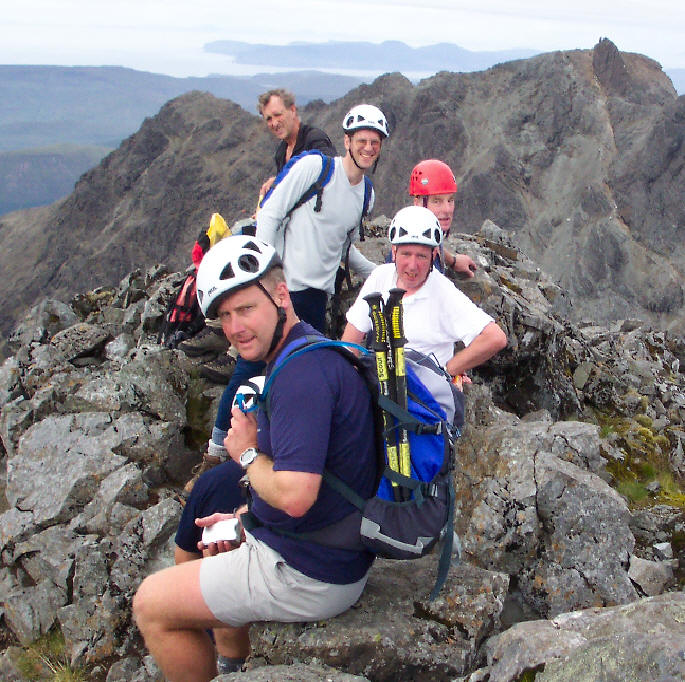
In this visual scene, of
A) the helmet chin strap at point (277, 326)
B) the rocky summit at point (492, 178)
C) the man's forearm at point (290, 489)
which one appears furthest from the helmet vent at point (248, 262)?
the rocky summit at point (492, 178)

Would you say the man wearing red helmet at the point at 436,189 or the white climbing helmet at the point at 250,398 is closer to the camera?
the white climbing helmet at the point at 250,398

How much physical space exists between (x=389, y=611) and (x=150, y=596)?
6.96ft

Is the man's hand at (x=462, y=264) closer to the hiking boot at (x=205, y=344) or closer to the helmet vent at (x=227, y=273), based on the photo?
the hiking boot at (x=205, y=344)

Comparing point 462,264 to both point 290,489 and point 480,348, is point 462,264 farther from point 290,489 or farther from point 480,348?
point 290,489

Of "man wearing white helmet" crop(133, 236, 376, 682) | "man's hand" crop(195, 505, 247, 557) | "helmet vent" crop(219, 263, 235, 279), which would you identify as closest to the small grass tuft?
"man wearing white helmet" crop(133, 236, 376, 682)

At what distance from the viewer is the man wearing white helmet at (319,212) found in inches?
343

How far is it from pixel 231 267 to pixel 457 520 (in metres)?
5.07

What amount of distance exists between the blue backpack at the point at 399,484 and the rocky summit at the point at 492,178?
10115cm

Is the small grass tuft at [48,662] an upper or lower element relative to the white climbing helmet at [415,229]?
lower

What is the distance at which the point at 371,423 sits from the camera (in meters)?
4.76

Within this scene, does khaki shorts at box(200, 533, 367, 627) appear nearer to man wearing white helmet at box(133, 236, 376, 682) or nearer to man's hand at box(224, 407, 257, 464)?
man wearing white helmet at box(133, 236, 376, 682)

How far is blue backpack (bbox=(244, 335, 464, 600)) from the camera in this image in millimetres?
4684

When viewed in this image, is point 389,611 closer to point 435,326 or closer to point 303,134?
point 435,326

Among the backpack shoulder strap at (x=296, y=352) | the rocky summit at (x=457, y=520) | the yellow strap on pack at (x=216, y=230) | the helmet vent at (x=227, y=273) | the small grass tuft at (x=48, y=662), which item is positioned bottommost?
the small grass tuft at (x=48, y=662)
